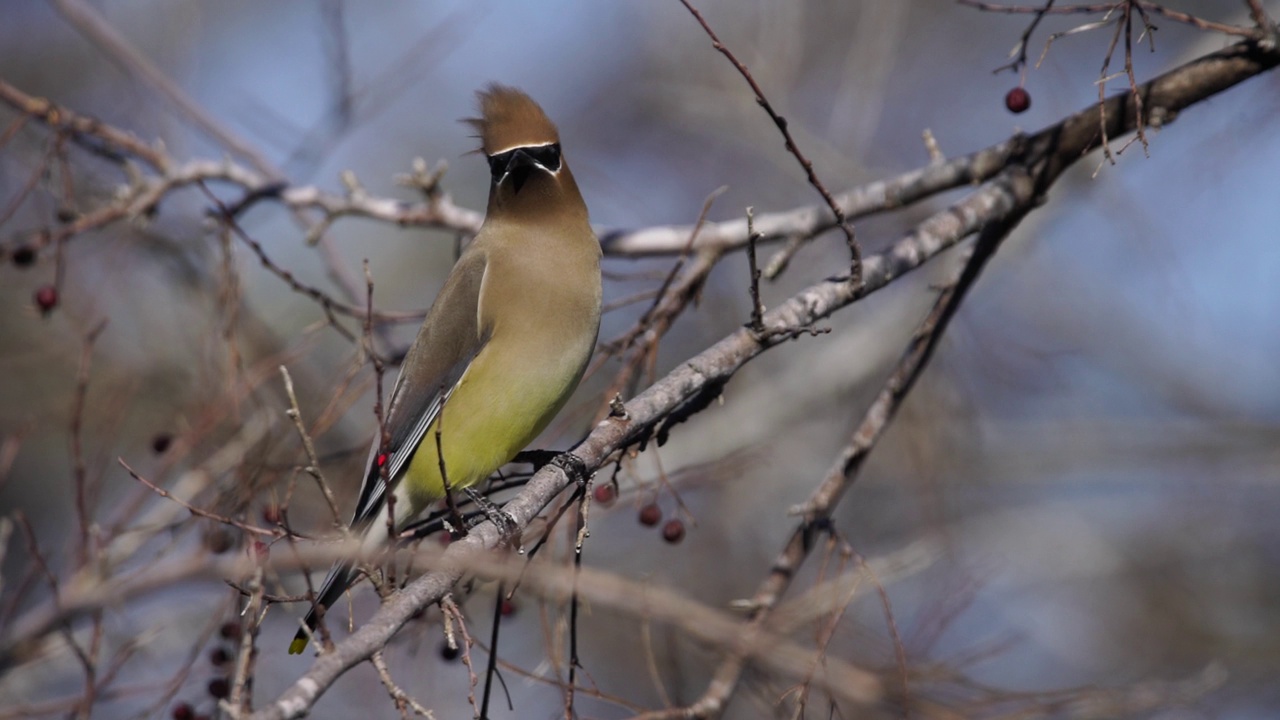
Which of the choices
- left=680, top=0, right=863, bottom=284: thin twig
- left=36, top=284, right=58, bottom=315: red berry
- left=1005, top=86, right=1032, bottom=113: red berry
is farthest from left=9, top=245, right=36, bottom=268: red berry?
left=1005, top=86, right=1032, bottom=113: red berry

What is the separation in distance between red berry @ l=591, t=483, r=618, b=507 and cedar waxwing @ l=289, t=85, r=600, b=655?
0.30 metres

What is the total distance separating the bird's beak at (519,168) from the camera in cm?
400

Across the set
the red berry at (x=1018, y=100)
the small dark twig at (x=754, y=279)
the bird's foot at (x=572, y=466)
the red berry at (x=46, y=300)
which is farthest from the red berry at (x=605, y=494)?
the red berry at (x=46, y=300)

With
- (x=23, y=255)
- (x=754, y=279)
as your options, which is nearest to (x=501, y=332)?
(x=754, y=279)

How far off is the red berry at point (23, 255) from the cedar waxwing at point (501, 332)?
1315 mm

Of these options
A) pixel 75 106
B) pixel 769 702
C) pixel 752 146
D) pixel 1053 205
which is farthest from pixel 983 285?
pixel 75 106

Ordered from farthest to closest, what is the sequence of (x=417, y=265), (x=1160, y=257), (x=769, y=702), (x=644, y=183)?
(x=417, y=265) → (x=644, y=183) → (x=1160, y=257) → (x=769, y=702)

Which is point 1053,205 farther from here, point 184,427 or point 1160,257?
point 184,427

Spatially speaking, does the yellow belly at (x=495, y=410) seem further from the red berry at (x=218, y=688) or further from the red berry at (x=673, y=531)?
the red berry at (x=218, y=688)

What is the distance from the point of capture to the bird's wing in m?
3.85

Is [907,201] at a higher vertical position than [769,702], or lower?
higher

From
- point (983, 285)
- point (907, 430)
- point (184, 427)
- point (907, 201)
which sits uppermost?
point (983, 285)

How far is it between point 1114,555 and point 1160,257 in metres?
Result: 3.65

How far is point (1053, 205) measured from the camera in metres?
6.65
